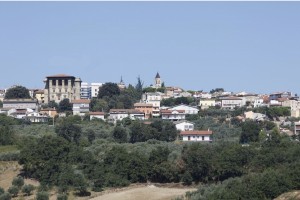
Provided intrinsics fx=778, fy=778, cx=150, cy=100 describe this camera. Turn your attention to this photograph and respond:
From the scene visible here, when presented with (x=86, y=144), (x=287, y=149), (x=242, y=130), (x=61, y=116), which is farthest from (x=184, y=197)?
(x=61, y=116)

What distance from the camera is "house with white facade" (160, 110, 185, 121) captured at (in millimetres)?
97088

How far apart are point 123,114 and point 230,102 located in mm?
22674

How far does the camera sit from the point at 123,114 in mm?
95250

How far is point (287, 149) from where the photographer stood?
5662 centimetres

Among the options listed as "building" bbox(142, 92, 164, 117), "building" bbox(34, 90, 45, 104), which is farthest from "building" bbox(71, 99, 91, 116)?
"building" bbox(34, 90, 45, 104)

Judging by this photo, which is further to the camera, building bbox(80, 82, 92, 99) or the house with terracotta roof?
building bbox(80, 82, 92, 99)

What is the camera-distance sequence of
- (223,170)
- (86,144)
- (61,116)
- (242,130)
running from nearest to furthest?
(223,170) → (86,144) → (242,130) → (61,116)

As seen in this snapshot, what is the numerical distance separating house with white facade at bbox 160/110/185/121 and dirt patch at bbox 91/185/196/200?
43.5m

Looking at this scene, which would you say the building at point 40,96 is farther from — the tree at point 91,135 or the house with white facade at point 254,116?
the tree at point 91,135

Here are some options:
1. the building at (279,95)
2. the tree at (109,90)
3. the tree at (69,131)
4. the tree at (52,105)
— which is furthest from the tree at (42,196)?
the building at (279,95)

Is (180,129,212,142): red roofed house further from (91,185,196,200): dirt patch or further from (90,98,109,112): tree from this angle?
(91,185,196,200): dirt patch

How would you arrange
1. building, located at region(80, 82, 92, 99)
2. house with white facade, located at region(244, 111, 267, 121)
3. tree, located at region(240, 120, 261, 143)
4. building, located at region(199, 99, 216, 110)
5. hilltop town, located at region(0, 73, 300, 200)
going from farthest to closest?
building, located at region(80, 82, 92, 99), building, located at region(199, 99, 216, 110), house with white facade, located at region(244, 111, 267, 121), tree, located at region(240, 120, 261, 143), hilltop town, located at region(0, 73, 300, 200)

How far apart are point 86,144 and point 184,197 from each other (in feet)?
76.1

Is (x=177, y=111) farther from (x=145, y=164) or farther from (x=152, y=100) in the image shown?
(x=145, y=164)
